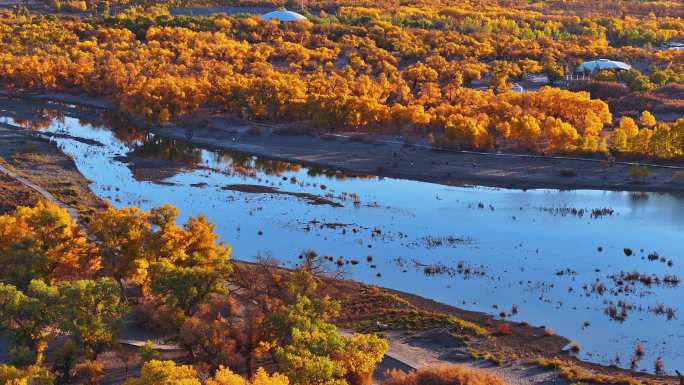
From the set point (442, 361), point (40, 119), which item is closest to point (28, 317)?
point (442, 361)

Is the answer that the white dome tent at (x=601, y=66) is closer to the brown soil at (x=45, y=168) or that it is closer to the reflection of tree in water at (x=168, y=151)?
the reflection of tree in water at (x=168, y=151)

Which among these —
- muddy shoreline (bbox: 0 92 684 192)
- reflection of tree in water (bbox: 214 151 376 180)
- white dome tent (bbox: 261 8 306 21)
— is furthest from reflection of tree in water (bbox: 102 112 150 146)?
white dome tent (bbox: 261 8 306 21)

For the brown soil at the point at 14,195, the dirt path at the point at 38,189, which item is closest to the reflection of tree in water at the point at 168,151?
the dirt path at the point at 38,189

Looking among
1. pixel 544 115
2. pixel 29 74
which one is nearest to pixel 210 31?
pixel 29 74

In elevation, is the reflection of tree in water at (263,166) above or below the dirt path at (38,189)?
above

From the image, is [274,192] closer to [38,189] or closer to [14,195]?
[38,189]

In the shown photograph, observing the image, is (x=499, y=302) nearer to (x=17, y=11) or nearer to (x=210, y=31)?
(x=210, y=31)

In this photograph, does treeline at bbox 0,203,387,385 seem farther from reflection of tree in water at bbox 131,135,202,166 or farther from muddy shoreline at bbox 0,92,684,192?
reflection of tree in water at bbox 131,135,202,166
